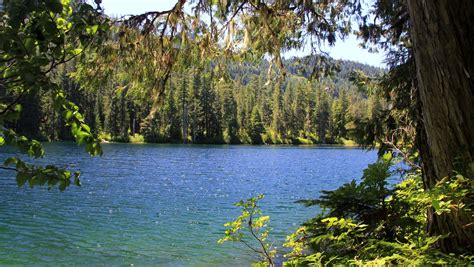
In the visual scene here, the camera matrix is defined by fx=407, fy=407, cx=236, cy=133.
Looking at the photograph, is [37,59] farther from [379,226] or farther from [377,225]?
[377,225]

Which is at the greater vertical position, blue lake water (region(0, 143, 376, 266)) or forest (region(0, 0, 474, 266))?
forest (region(0, 0, 474, 266))

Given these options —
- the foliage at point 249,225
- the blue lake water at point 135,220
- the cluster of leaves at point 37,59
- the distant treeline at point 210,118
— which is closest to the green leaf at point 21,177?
the cluster of leaves at point 37,59

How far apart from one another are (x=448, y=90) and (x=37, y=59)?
2546 mm

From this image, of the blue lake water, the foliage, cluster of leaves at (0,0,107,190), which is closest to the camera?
cluster of leaves at (0,0,107,190)

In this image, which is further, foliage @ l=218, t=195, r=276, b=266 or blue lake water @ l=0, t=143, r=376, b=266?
blue lake water @ l=0, t=143, r=376, b=266

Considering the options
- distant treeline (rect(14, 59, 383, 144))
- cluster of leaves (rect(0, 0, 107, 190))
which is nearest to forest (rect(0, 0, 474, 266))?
cluster of leaves (rect(0, 0, 107, 190))

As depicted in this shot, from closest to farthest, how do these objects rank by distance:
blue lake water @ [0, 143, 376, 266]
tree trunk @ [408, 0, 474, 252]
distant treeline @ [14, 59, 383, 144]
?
tree trunk @ [408, 0, 474, 252] → blue lake water @ [0, 143, 376, 266] → distant treeline @ [14, 59, 383, 144]

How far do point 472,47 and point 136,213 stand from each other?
14.5 m

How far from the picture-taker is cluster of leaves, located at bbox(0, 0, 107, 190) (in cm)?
142

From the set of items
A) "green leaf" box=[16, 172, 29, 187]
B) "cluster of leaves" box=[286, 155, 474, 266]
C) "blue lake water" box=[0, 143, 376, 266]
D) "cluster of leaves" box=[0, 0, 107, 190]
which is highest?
"cluster of leaves" box=[0, 0, 107, 190]

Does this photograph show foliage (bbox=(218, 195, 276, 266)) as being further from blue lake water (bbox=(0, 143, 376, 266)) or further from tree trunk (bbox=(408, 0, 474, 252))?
blue lake water (bbox=(0, 143, 376, 266))

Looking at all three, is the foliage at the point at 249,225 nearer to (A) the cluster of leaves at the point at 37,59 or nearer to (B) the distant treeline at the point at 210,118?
(A) the cluster of leaves at the point at 37,59

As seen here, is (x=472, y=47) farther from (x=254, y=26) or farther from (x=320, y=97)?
(x=320, y=97)

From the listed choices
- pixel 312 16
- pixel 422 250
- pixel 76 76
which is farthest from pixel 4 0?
pixel 312 16
